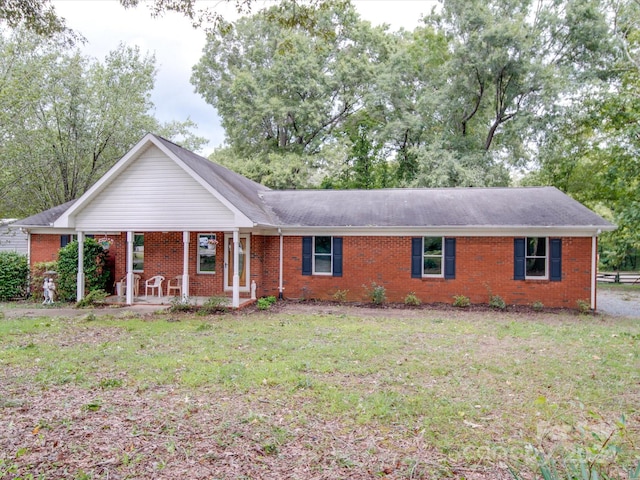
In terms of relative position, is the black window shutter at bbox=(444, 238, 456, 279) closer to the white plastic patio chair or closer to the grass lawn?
the grass lawn

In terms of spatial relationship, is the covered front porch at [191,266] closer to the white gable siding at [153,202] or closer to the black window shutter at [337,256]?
the white gable siding at [153,202]

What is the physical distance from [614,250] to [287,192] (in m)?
26.8

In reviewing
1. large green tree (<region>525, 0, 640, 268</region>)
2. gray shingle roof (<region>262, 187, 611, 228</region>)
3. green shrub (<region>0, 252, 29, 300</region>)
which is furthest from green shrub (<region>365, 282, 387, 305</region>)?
green shrub (<region>0, 252, 29, 300</region>)

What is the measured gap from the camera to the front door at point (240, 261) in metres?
14.5

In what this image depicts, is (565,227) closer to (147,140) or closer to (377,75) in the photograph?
(147,140)

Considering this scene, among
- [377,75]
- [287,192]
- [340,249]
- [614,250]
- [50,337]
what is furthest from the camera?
[614,250]

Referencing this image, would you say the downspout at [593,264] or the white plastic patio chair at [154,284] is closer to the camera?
the downspout at [593,264]

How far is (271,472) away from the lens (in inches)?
140

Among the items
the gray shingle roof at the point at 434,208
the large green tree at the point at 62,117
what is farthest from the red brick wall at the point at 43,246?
the gray shingle roof at the point at 434,208

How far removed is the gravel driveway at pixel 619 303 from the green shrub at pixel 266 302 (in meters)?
10.8

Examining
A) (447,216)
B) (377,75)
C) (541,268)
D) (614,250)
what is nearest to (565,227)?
(541,268)

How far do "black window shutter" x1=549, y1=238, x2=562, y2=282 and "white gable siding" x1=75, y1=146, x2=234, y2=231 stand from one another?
1044 centimetres

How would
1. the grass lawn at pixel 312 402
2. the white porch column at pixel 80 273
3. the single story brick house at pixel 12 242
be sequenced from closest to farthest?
the grass lawn at pixel 312 402
the white porch column at pixel 80 273
the single story brick house at pixel 12 242

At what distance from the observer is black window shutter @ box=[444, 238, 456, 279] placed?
13547 mm
